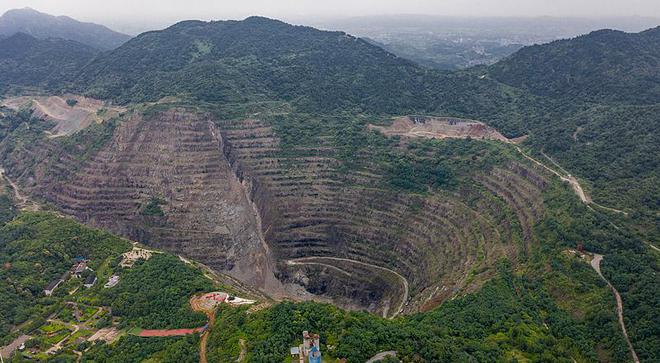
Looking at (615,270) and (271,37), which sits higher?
(271,37)

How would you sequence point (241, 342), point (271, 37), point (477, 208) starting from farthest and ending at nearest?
point (271, 37), point (477, 208), point (241, 342)

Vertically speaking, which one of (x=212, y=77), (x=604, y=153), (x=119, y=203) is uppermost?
(x=212, y=77)

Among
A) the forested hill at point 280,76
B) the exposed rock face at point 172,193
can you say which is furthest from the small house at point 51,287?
the forested hill at point 280,76

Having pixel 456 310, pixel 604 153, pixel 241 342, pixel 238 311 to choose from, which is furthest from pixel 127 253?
pixel 604 153

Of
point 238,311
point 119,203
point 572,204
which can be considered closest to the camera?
point 238,311

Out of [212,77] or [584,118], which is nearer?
[584,118]

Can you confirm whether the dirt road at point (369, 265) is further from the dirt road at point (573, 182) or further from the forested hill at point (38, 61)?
the forested hill at point (38, 61)

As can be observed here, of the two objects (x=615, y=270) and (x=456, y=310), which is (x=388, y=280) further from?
(x=615, y=270)

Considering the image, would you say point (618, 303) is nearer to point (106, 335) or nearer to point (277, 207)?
point (106, 335)
